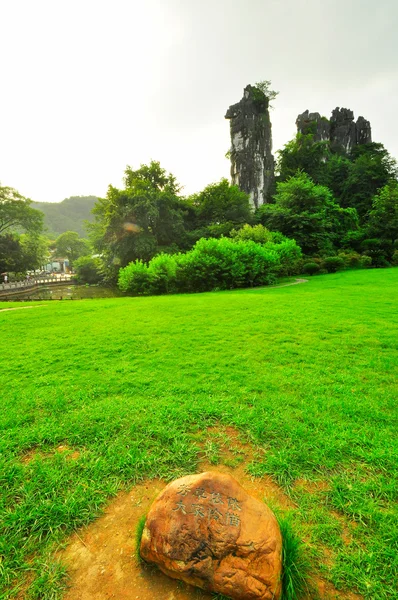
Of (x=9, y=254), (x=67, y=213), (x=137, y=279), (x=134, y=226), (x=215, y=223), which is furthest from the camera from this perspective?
(x=67, y=213)

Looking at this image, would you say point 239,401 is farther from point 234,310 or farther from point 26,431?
point 234,310

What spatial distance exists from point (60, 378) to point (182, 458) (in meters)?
2.25

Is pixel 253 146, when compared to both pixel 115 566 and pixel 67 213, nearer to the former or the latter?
pixel 115 566

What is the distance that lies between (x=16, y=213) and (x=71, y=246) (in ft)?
115

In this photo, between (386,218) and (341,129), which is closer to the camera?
(386,218)

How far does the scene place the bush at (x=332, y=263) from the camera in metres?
18.1

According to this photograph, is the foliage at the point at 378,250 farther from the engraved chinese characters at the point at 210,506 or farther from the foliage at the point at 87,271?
the foliage at the point at 87,271

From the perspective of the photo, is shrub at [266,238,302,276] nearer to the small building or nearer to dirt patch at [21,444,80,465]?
dirt patch at [21,444,80,465]

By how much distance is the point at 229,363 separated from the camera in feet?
12.8

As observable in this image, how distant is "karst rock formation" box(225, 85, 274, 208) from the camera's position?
34.4m

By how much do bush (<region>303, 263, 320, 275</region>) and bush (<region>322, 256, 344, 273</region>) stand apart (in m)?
0.63

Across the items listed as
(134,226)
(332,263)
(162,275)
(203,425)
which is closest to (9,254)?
(134,226)

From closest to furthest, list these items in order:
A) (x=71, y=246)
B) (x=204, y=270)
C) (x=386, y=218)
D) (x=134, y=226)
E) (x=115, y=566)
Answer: (x=115, y=566) → (x=204, y=270) → (x=134, y=226) → (x=386, y=218) → (x=71, y=246)

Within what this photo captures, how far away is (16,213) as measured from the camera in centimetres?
3241
